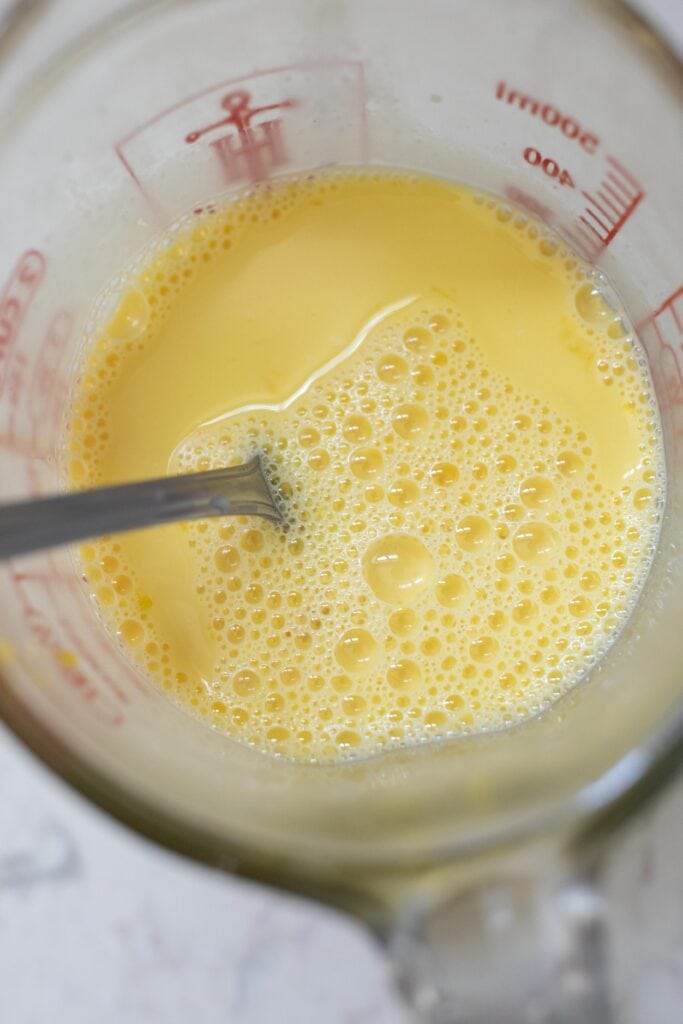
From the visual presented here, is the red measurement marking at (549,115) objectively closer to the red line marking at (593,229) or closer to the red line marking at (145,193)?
the red line marking at (593,229)

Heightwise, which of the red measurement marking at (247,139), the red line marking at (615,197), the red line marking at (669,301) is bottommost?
the red line marking at (669,301)

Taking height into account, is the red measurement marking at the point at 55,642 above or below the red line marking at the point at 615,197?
below

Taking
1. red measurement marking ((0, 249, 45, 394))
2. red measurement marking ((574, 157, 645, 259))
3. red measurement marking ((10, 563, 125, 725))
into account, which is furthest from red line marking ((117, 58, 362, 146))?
red measurement marking ((10, 563, 125, 725))

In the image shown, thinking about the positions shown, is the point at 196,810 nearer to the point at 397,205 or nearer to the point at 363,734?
the point at 363,734

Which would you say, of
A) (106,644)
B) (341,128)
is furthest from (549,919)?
(341,128)

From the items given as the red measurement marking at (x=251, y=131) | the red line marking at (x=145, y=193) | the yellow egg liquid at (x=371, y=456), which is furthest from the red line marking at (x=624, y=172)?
the red line marking at (x=145, y=193)

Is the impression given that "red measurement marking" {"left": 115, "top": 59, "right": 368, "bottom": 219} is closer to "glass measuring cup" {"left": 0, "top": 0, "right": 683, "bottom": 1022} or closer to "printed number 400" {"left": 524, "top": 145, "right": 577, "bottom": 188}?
"glass measuring cup" {"left": 0, "top": 0, "right": 683, "bottom": 1022}
